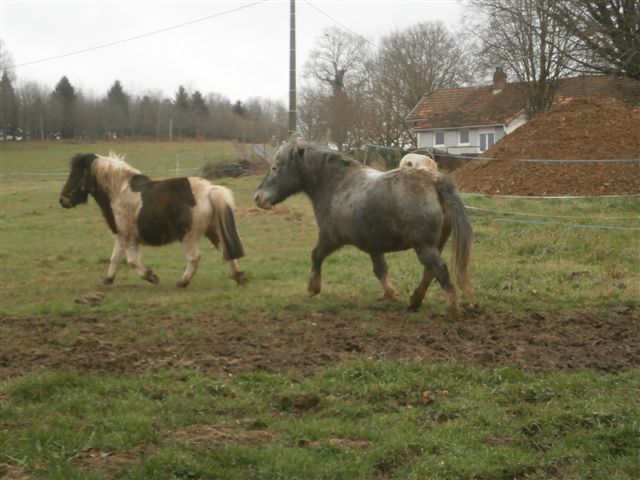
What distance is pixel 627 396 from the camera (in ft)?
18.2

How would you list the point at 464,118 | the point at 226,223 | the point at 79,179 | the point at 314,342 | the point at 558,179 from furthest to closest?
the point at 464,118 < the point at 558,179 < the point at 79,179 < the point at 226,223 < the point at 314,342

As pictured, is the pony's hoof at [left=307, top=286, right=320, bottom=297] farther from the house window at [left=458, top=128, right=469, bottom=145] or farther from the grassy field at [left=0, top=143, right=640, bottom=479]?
the house window at [left=458, top=128, right=469, bottom=145]

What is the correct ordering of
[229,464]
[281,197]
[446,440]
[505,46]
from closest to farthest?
1. [229,464]
2. [446,440]
3. [281,197]
4. [505,46]

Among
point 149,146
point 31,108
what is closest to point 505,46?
point 149,146

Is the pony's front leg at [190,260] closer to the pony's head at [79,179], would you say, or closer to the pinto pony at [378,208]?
the pinto pony at [378,208]

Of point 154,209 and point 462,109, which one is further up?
point 462,109

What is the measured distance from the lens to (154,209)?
36.5ft

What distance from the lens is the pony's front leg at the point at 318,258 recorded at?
9430 mm

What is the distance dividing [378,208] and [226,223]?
10.1 ft

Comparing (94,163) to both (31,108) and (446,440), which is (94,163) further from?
(31,108)

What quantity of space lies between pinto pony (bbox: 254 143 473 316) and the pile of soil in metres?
9.98

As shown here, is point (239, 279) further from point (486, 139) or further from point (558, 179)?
point (486, 139)

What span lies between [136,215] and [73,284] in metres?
1.58

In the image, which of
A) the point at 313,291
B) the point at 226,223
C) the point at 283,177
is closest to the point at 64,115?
the point at 226,223
